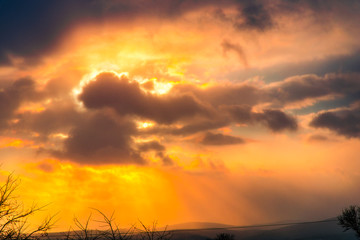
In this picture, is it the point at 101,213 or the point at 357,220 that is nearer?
the point at 101,213

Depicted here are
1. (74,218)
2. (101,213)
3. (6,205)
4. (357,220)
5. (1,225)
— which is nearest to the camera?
(101,213)

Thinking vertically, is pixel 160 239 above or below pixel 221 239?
above

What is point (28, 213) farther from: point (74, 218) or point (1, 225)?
point (74, 218)

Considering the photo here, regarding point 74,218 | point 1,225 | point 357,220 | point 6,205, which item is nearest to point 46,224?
point 1,225

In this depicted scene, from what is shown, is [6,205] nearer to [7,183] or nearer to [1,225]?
[7,183]

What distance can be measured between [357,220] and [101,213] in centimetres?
6955

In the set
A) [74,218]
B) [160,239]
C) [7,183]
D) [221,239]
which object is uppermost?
[7,183]

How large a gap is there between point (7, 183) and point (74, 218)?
790 inches

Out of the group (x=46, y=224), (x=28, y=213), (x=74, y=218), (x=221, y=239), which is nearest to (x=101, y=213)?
(x=74, y=218)

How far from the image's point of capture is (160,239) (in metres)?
14.8

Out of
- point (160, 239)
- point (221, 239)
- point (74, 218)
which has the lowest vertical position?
point (221, 239)

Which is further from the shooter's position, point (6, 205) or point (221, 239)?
point (221, 239)

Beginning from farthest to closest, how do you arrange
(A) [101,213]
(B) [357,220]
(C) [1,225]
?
(B) [357,220] < (C) [1,225] < (A) [101,213]

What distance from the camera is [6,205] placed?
31312 millimetres
